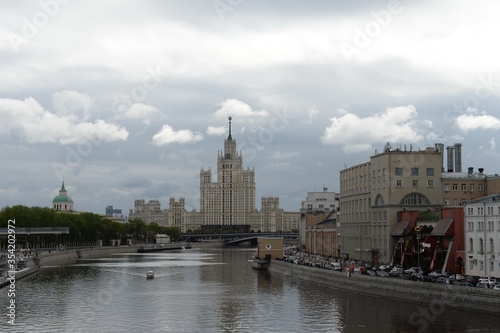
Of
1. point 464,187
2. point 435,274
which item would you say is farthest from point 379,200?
point 435,274

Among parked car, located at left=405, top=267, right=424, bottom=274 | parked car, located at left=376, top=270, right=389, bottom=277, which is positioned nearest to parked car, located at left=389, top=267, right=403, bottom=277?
parked car, located at left=376, top=270, right=389, bottom=277

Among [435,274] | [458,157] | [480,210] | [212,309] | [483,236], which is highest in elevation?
[458,157]

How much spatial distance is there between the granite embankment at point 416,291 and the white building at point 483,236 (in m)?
9.50

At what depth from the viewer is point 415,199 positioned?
98.3 meters

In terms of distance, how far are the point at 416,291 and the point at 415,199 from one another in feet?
112

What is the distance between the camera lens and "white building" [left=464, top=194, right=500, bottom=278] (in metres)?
70.1

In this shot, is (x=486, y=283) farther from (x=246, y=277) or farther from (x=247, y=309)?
(x=246, y=277)

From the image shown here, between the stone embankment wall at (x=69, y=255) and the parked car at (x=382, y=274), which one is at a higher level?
the parked car at (x=382, y=274)

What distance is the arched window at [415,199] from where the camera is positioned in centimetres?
9775

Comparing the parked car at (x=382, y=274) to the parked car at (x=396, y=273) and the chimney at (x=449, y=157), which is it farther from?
the chimney at (x=449, y=157)

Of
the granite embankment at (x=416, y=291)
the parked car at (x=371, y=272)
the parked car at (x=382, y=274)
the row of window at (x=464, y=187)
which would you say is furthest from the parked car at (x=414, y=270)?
the row of window at (x=464, y=187)

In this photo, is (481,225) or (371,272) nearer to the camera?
(481,225)

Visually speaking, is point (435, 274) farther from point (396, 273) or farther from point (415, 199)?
point (415, 199)

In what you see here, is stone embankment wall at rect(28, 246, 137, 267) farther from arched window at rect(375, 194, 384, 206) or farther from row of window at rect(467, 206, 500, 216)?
row of window at rect(467, 206, 500, 216)
